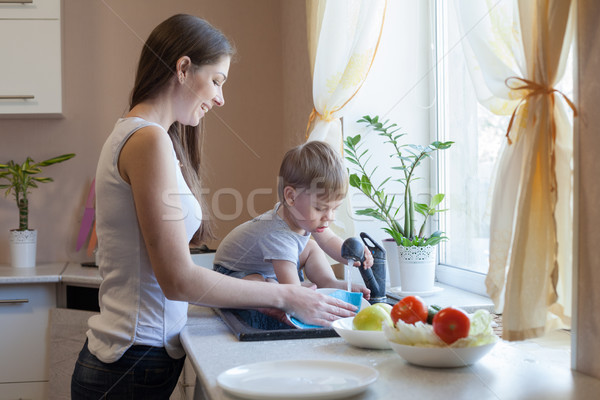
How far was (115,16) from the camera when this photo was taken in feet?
9.59

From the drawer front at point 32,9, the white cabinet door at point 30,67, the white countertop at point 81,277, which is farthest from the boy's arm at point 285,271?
the drawer front at point 32,9

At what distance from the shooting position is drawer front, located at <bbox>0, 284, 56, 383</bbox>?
240 centimetres

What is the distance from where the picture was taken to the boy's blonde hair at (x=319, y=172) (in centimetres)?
165

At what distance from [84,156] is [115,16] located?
0.66m

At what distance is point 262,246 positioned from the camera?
5.55ft

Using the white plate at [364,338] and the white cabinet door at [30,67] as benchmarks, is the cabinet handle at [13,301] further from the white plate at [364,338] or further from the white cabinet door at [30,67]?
the white plate at [364,338]

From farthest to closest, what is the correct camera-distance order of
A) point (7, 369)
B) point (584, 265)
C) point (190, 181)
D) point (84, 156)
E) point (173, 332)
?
point (84, 156) → point (7, 369) → point (190, 181) → point (173, 332) → point (584, 265)

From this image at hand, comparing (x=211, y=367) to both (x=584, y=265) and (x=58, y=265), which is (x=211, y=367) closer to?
(x=584, y=265)

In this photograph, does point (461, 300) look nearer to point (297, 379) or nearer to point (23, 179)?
point (297, 379)

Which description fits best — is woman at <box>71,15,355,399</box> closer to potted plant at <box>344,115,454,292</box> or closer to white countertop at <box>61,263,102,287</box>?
potted plant at <box>344,115,454,292</box>

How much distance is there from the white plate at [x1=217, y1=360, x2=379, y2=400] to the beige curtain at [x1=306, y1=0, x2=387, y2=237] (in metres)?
1.11

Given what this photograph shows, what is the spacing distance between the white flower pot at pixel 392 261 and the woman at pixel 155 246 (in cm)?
64

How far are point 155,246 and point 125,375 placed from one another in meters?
0.26

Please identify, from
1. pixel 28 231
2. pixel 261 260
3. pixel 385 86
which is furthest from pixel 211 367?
pixel 28 231
